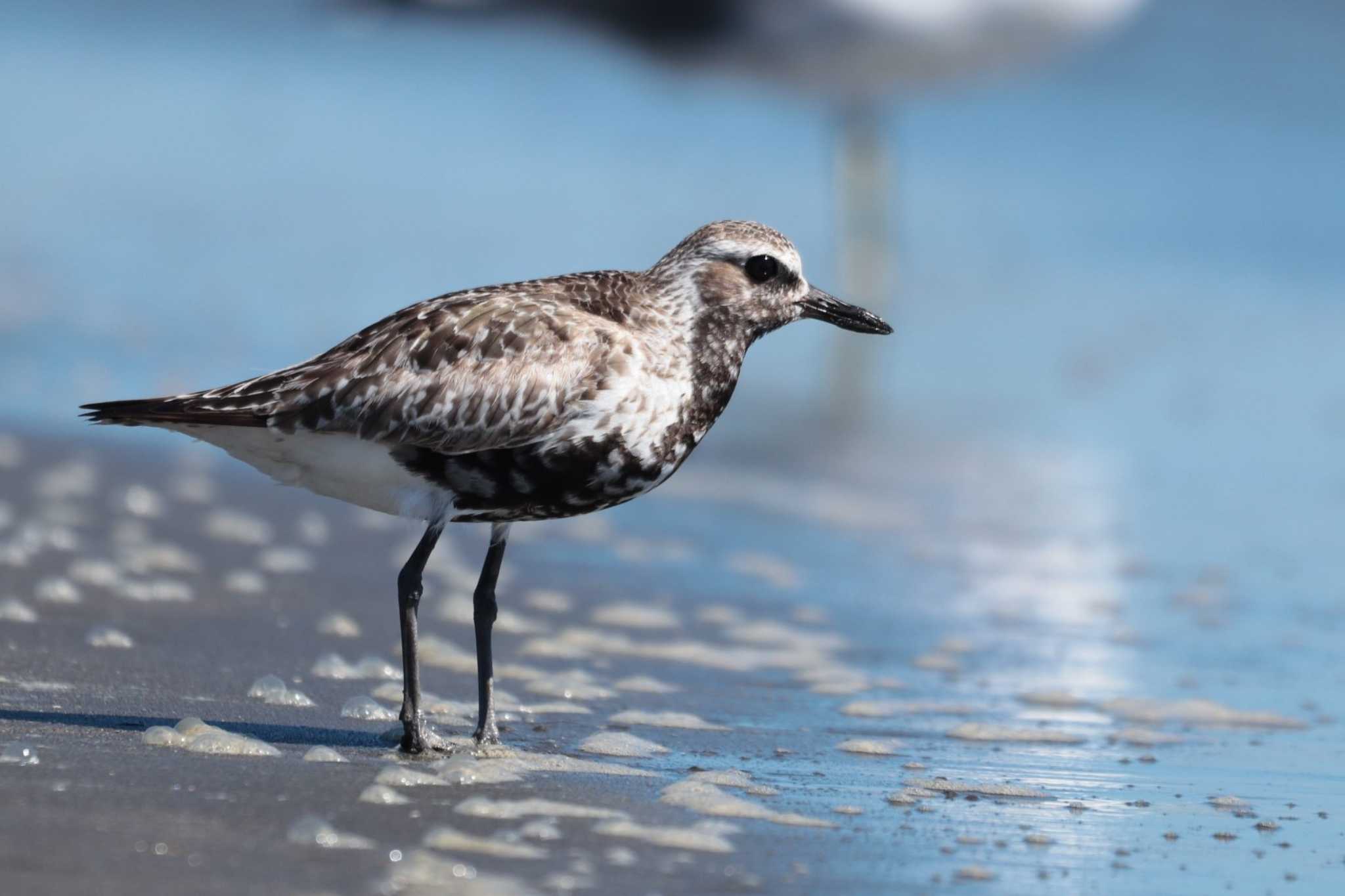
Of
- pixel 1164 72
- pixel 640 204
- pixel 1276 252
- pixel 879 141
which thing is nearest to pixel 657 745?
pixel 879 141

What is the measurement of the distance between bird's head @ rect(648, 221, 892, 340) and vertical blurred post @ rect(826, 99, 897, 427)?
9.17 meters

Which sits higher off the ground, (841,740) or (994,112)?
(994,112)

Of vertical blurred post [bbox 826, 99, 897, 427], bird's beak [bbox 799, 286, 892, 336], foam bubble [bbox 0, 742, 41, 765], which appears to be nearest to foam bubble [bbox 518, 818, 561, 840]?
foam bubble [bbox 0, 742, 41, 765]

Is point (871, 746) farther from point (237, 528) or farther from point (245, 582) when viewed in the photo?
point (237, 528)

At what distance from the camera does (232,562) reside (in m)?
6.43

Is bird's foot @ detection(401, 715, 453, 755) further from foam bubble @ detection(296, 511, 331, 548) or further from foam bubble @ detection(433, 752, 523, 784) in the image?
foam bubble @ detection(296, 511, 331, 548)

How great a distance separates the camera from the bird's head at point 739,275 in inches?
188

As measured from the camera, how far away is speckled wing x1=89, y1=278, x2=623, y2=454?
14.5 ft

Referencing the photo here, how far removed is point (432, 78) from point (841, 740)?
18034 mm

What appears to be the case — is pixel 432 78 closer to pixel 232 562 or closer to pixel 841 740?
pixel 232 562

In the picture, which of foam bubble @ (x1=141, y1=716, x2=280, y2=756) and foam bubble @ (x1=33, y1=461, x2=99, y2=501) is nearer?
foam bubble @ (x1=141, y1=716, x2=280, y2=756)

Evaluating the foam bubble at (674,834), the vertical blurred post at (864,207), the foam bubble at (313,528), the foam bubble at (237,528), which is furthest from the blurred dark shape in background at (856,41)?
the foam bubble at (674,834)

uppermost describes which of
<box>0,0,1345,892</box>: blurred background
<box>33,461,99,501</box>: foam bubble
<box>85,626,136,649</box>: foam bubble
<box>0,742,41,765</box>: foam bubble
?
<box>0,0,1345,892</box>: blurred background

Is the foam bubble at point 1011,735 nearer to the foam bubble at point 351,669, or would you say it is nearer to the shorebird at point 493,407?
the shorebird at point 493,407
